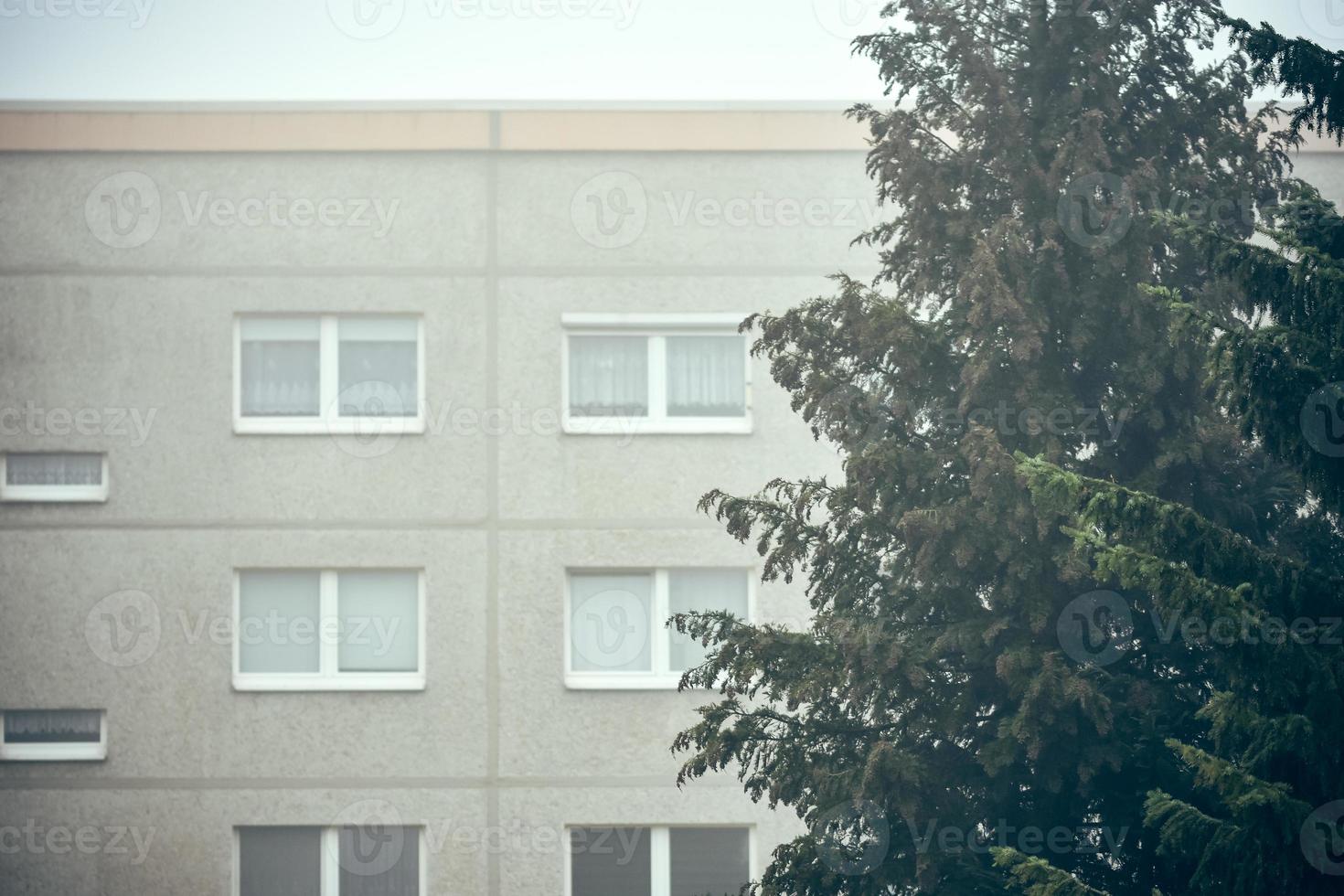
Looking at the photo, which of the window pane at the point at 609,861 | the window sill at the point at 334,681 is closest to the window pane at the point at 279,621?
the window sill at the point at 334,681

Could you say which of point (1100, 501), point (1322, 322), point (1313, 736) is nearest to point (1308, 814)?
point (1313, 736)

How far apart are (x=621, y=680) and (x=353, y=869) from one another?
307cm

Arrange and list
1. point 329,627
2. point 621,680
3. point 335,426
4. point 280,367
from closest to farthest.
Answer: point 621,680 → point 329,627 → point 335,426 → point 280,367

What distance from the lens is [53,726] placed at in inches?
597

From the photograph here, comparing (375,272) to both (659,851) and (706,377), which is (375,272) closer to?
(706,377)

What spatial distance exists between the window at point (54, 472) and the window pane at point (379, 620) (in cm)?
260

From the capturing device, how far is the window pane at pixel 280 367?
15.6 metres

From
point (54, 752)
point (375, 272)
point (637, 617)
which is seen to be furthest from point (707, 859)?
point (375, 272)

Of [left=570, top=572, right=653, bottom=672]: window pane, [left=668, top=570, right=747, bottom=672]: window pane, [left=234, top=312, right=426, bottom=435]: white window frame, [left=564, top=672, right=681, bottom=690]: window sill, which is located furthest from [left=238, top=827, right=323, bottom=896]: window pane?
[left=668, top=570, right=747, bottom=672]: window pane

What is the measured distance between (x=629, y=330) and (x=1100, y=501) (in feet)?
29.8

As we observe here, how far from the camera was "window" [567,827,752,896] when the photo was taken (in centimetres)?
1492

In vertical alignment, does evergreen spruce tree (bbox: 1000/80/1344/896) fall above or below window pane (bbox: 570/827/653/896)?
above

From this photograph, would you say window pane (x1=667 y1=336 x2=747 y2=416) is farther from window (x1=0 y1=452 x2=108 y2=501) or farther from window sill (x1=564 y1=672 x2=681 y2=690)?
window (x1=0 y1=452 x2=108 y2=501)

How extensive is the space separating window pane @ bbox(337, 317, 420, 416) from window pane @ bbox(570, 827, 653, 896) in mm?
4472
